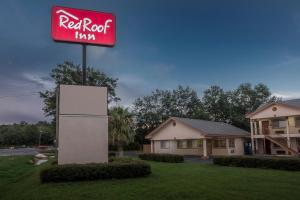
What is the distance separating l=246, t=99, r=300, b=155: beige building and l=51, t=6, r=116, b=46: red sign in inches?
970

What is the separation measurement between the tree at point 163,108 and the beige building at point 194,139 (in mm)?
15826

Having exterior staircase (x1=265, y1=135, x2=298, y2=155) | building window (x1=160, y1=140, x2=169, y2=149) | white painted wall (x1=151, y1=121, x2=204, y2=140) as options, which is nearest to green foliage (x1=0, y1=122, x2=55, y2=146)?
building window (x1=160, y1=140, x2=169, y2=149)

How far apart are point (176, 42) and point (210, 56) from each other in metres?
4.18

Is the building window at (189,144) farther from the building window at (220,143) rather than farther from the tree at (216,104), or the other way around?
the tree at (216,104)

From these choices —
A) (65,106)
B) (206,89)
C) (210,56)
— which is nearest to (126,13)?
(65,106)

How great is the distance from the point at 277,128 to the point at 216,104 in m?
22.7

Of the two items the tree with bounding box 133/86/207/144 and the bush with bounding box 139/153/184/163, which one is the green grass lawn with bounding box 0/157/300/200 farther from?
the tree with bounding box 133/86/207/144

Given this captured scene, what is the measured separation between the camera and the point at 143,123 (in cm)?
5575

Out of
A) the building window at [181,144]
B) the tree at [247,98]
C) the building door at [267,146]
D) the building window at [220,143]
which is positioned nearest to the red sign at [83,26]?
the building window at [181,144]

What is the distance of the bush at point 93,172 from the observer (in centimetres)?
1202

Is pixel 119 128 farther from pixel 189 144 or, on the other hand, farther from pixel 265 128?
pixel 265 128

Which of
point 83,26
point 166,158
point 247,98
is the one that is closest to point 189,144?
point 166,158

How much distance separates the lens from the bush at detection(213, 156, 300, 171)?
17328 mm

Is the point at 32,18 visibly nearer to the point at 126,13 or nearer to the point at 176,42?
the point at 126,13
